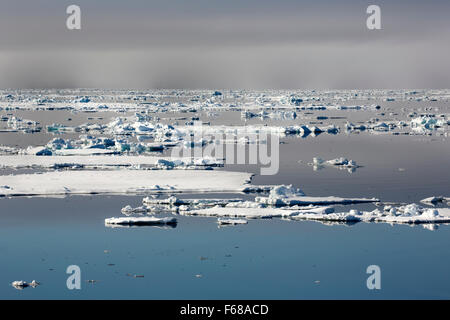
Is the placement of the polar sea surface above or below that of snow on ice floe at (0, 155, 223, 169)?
below

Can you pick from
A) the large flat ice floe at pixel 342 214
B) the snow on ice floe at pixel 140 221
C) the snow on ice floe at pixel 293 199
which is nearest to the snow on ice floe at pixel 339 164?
the snow on ice floe at pixel 293 199

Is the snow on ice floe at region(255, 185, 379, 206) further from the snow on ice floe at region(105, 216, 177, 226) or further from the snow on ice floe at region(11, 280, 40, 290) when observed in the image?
the snow on ice floe at region(11, 280, 40, 290)

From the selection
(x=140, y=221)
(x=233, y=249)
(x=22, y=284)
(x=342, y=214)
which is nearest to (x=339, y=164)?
(x=342, y=214)

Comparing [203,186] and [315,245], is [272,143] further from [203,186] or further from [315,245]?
[315,245]

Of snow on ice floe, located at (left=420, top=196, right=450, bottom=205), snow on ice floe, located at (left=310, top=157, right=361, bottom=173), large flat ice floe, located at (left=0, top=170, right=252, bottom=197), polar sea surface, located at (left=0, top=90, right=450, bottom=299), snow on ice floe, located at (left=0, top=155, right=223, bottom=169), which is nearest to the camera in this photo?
polar sea surface, located at (left=0, top=90, right=450, bottom=299)

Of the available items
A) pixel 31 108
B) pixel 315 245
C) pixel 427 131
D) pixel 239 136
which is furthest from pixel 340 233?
pixel 31 108

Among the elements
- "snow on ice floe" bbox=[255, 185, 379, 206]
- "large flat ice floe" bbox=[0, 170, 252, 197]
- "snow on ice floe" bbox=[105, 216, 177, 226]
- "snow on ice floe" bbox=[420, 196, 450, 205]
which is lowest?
"snow on ice floe" bbox=[105, 216, 177, 226]

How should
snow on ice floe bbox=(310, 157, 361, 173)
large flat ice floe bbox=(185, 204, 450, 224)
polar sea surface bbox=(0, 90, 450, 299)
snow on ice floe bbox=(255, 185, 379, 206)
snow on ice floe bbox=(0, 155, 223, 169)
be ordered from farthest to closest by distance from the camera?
snow on ice floe bbox=(310, 157, 361, 173)
snow on ice floe bbox=(0, 155, 223, 169)
snow on ice floe bbox=(255, 185, 379, 206)
large flat ice floe bbox=(185, 204, 450, 224)
polar sea surface bbox=(0, 90, 450, 299)

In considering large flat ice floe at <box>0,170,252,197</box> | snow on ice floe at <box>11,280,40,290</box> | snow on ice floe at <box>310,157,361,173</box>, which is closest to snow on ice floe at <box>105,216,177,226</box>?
large flat ice floe at <box>0,170,252,197</box>
